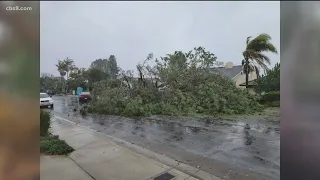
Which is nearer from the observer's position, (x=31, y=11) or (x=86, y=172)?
(x=31, y=11)

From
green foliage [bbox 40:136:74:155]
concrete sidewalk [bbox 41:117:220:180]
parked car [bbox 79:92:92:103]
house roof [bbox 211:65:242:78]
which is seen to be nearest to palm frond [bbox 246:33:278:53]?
house roof [bbox 211:65:242:78]

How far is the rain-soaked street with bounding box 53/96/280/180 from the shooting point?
3389mm

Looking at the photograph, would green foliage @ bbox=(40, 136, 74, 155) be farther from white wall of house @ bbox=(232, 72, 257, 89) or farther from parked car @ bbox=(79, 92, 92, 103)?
white wall of house @ bbox=(232, 72, 257, 89)

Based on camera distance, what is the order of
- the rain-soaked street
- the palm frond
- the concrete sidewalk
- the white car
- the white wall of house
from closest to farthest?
the white car
the concrete sidewalk
the rain-soaked street
the palm frond
the white wall of house

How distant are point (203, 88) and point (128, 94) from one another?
2.82 meters

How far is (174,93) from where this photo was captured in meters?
8.60

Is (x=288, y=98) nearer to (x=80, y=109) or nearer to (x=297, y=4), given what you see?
(x=297, y=4)

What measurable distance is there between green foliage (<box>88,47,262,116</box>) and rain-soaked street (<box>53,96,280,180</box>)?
0.67 meters

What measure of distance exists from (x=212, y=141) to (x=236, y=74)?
579 cm

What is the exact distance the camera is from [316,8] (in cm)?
152

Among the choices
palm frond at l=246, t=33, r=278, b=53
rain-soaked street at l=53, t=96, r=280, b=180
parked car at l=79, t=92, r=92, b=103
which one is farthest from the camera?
parked car at l=79, t=92, r=92, b=103

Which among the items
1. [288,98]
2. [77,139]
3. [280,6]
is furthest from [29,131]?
[77,139]

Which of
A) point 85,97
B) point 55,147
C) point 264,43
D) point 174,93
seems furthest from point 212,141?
point 85,97

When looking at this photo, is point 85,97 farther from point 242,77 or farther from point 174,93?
point 242,77
